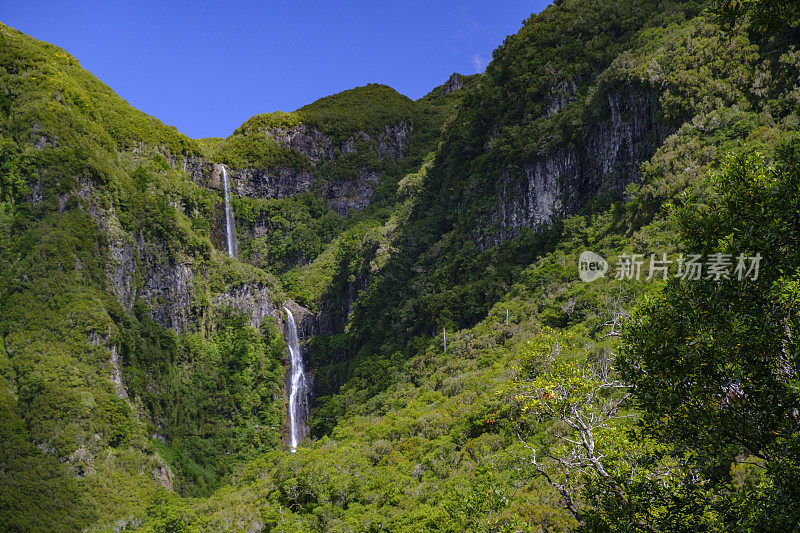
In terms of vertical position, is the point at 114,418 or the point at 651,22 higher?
the point at 651,22

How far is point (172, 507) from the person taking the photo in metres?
40.8

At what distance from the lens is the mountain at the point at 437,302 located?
7281mm

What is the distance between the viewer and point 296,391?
76125mm

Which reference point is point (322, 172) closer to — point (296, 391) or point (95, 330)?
point (296, 391)

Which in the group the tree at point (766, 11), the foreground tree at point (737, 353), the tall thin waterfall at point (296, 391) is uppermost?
the tree at point (766, 11)

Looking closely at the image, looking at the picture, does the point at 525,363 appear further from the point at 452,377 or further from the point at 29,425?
the point at 29,425

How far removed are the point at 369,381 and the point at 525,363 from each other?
4849 cm

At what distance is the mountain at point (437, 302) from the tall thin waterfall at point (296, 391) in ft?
4.15

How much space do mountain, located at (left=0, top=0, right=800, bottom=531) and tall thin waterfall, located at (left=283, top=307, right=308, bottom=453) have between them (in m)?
1.27

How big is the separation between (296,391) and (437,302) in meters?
30.8

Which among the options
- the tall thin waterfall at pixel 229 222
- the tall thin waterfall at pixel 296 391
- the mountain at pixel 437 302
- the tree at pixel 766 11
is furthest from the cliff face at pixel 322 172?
the tree at pixel 766 11

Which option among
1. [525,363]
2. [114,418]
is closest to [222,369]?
[114,418]

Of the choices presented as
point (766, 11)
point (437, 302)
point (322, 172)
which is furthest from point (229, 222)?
point (766, 11)

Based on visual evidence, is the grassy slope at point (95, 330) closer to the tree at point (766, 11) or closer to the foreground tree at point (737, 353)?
the foreground tree at point (737, 353)
